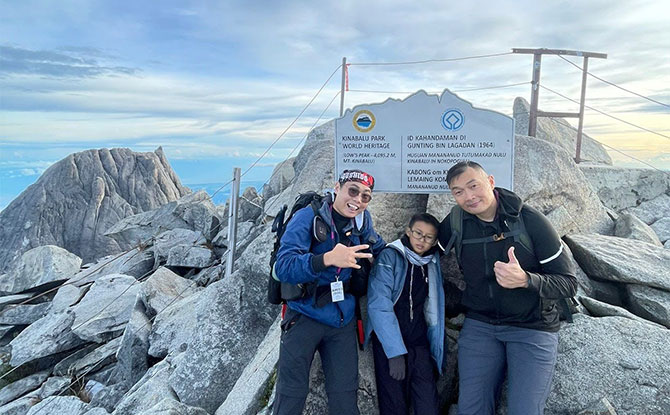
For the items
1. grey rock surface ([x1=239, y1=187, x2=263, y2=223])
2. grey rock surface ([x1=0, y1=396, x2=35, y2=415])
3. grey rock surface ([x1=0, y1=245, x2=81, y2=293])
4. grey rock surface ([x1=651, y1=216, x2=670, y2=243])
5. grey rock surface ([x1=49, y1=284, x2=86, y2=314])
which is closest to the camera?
grey rock surface ([x1=0, y1=396, x2=35, y2=415])

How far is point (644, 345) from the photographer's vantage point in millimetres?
5828

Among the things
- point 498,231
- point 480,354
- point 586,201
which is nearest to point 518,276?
point 498,231

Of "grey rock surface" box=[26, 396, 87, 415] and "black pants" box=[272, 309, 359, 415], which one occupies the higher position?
"black pants" box=[272, 309, 359, 415]

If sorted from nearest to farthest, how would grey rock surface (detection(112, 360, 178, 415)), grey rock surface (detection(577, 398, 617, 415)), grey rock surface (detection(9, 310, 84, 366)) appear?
grey rock surface (detection(577, 398, 617, 415))
grey rock surface (detection(112, 360, 178, 415))
grey rock surface (detection(9, 310, 84, 366))

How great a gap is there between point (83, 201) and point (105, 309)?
98.2ft

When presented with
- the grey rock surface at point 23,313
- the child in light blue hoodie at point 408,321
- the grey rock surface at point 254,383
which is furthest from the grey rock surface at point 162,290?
the child in light blue hoodie at point 408,321

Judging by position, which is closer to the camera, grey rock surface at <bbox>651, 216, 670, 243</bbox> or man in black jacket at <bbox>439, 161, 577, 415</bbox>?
Result: man in black jacket at <bbox>439, 161, 577, 415</bbox>

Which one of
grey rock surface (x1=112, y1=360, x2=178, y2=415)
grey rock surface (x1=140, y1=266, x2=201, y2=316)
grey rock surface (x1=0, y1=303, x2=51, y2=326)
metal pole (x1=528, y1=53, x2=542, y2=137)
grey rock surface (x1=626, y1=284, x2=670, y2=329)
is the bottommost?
grey rock surface (x1=0, y1=303, x2=51, y2=326)

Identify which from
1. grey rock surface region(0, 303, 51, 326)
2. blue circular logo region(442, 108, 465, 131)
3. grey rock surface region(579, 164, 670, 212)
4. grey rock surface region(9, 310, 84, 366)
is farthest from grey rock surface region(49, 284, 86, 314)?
grey rock surface region(579, 164, 670, 212)

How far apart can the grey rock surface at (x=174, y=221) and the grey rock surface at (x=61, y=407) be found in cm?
975

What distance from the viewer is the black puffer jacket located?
5.20 m

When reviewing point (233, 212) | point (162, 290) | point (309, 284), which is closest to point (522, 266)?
point (309, 284)

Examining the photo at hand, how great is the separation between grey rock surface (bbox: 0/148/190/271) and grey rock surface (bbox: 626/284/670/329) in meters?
34.4

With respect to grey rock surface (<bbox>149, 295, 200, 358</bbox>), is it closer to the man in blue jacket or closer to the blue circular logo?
the man in blue jacket
